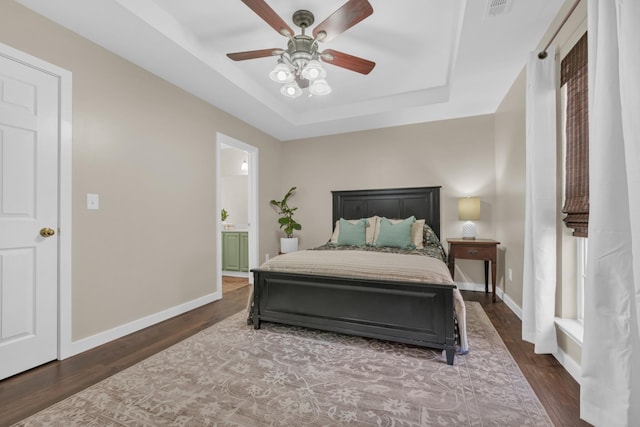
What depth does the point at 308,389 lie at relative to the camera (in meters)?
1.69

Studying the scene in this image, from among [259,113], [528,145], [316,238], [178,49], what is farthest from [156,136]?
[528,145]

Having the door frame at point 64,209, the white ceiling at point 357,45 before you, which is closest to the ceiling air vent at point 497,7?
the white ceiling at point 357,45

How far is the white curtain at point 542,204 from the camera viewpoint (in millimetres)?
1996

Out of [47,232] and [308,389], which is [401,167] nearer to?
[308,389]

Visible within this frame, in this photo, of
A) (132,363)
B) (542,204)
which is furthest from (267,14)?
(132,363)

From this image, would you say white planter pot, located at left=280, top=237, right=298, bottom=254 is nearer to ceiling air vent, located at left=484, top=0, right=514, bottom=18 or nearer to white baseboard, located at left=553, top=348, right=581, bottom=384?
white baseboard, located at left=553, top=348, right=581, bottom=384

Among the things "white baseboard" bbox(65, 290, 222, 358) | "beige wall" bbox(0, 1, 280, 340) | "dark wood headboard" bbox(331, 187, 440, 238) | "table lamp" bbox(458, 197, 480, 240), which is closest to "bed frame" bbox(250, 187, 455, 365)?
"white baseboard" bbox(65, 290, 222, 358)

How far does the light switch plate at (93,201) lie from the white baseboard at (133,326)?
1048 mm

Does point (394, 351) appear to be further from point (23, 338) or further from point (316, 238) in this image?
point (316, 238)

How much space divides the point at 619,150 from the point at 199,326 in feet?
10.4

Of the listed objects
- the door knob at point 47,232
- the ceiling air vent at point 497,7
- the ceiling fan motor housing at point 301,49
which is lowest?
the door knob at point 47,232

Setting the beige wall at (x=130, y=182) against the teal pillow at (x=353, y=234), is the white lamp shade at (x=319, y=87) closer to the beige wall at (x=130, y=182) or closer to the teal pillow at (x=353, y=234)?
the beige wall at (x=130, y=182)

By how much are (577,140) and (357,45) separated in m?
1.97

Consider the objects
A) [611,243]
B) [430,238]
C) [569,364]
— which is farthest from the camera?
[430,238]
